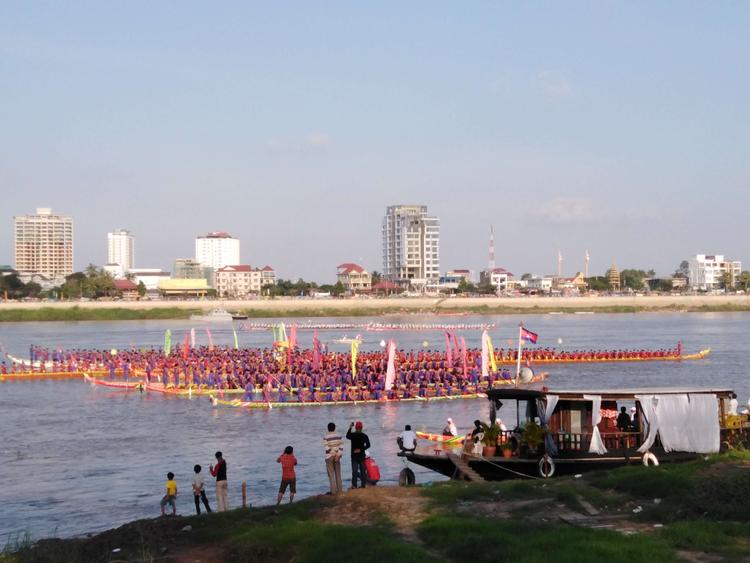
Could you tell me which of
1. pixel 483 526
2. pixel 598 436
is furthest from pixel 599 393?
pixel 483 526

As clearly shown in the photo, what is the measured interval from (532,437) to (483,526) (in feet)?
23.8

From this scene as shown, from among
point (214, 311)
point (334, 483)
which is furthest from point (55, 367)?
point (214, 311)

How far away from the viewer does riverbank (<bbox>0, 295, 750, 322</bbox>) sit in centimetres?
14312

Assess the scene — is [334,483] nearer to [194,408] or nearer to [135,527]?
[135,527]

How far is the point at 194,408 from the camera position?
142 feet

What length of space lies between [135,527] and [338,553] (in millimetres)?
4866

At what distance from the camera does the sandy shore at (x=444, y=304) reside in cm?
15100

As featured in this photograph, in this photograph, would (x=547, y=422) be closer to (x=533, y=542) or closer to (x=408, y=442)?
(x=408, y=442)

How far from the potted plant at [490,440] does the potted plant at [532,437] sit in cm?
65

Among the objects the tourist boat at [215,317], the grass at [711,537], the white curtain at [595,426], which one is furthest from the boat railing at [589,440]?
the tourist boat at [215,317]

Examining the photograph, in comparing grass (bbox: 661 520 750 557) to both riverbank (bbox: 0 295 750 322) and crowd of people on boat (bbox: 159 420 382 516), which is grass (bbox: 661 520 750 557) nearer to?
crowd of people on boat (bbox: 159 420 382 516)

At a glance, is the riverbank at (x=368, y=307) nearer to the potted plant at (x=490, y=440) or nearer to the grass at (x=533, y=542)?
the potted plant at (x=490, y=440)

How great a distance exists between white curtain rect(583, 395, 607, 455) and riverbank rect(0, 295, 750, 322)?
127 meters

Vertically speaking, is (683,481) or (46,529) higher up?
(683,481)
